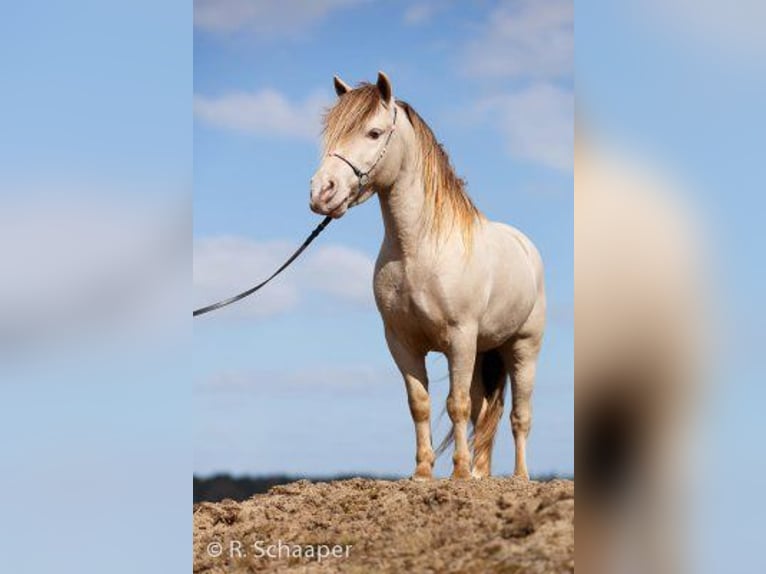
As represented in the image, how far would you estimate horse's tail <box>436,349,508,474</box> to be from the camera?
6816 mm

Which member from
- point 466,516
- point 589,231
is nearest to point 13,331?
point 589,231

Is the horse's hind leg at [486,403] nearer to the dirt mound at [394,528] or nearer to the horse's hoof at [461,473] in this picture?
the horse's hoof at [461,473]

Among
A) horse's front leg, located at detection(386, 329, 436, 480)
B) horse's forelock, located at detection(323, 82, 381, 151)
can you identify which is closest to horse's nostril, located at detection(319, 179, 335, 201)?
horse's forelock, located at detection(323, 82, 381, 151)

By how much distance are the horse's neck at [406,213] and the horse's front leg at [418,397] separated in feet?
1.78

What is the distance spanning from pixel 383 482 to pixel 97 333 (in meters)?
2.73

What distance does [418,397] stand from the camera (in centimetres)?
605

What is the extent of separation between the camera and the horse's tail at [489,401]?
682cm

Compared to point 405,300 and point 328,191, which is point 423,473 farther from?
point 328,191

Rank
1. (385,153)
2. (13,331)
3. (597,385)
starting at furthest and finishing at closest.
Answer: (385,153)
(13,331)
(597,385)

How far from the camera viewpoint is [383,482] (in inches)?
241

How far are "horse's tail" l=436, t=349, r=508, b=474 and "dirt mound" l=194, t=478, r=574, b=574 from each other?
883 millimetres

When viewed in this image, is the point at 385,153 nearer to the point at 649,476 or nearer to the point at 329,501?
the point at 329,501

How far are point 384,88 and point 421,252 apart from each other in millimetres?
944

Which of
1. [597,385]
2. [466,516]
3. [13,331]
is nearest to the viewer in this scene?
[597,385]
